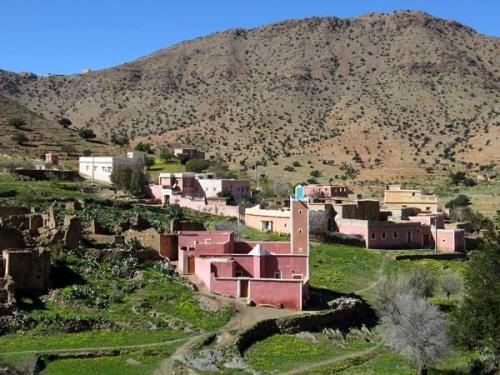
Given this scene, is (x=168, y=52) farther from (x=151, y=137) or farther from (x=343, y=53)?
(x=151, y=137)

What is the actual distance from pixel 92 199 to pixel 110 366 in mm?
25152

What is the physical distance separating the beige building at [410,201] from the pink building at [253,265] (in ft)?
75.1

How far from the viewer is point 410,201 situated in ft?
202

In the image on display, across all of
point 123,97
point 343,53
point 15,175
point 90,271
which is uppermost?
point 343,53

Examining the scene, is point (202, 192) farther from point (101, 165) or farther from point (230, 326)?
point (230, 326)

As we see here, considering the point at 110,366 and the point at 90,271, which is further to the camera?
the point at 90,271

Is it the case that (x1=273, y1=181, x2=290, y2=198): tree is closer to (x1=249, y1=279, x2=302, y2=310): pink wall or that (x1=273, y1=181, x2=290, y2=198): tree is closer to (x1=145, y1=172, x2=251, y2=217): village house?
(x1=145, y1=172, x2=251, y2=217): village house

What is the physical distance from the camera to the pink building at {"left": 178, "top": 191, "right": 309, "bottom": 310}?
3078cm

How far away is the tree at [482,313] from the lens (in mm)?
26344

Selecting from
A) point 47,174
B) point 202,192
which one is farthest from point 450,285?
point 47,174

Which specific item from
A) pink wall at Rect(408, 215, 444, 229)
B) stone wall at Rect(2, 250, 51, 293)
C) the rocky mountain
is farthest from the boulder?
the rocky mountain

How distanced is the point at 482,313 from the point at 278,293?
25.1 feet

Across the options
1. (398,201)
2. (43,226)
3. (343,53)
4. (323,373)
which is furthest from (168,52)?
(323,373)

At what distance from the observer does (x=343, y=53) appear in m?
132
